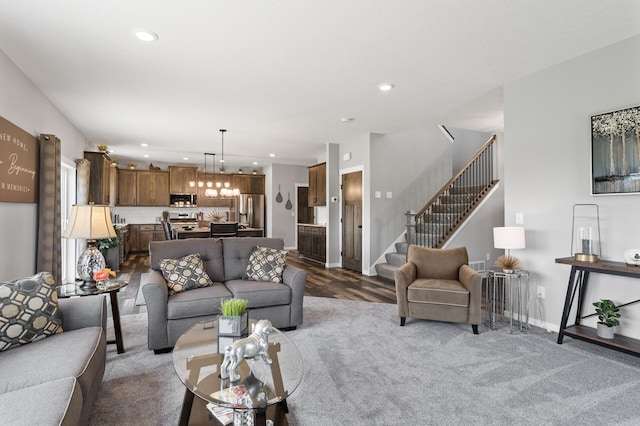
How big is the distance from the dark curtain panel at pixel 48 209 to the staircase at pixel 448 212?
487cm

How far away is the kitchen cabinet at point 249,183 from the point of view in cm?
1056

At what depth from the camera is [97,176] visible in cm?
630

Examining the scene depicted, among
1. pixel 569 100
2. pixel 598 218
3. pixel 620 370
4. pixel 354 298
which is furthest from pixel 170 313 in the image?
pixel 569 100

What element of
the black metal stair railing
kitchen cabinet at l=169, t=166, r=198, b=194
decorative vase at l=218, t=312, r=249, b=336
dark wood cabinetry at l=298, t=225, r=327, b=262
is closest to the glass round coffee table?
decorative vase at l=218, t=312, r=249, b=336

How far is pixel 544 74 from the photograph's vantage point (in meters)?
3.51

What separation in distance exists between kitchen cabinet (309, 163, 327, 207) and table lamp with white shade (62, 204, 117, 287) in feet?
16.8

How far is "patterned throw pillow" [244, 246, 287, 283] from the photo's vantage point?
3592 millimetres

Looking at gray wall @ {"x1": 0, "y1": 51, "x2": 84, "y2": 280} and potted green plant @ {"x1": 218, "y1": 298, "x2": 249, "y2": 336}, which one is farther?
gray wall @ {"x1": 0, "y1": 51, "x2": 84, "y2": 280}

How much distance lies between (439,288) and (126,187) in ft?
29.4

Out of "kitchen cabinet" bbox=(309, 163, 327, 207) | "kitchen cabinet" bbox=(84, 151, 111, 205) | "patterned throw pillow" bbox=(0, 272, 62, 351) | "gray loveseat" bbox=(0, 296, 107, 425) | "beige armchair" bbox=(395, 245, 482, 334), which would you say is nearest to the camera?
"gray loveseat" bbox=(0, 296, 107, 425)

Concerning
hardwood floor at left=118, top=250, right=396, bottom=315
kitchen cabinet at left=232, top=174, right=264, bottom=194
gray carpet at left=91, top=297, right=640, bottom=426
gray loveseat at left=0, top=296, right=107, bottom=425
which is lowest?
gray carpet at left=91, top=297, right=640, bottom=426

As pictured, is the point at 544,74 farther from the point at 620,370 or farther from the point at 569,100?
the point at 620,370

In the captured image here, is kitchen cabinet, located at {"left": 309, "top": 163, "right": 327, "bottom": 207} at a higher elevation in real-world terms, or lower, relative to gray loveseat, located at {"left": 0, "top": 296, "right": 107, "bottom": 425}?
higher

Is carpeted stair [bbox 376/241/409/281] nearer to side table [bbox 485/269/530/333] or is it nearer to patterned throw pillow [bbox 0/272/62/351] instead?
side table [bbox 485/269/530/333]
